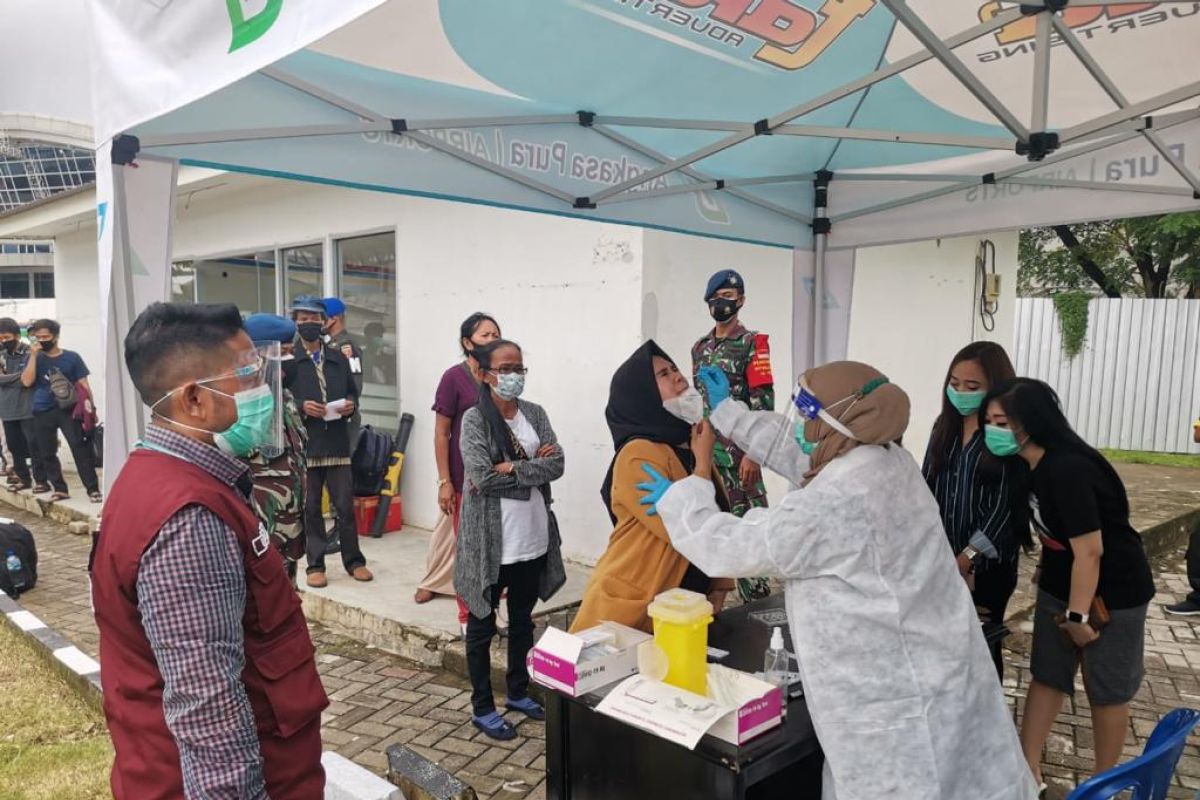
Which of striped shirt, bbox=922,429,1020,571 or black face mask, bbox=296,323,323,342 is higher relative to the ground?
black face mask, bbox=296,323,323,342

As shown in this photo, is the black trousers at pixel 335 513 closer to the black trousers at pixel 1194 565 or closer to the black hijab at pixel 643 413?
the black hijab at pixel 643 413

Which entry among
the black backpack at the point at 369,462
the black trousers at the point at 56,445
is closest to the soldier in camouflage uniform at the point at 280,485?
the black backpack at the point at 369,462

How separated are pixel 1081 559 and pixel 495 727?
2.41 metres

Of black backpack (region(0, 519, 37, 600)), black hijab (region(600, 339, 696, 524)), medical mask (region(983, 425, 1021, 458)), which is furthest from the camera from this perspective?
black backpack (region(0, 519, 37, 600))

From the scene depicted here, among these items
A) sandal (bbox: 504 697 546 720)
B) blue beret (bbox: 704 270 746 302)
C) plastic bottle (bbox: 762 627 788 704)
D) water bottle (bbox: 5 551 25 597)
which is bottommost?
water bottle (bbox: 5 551 25 597)

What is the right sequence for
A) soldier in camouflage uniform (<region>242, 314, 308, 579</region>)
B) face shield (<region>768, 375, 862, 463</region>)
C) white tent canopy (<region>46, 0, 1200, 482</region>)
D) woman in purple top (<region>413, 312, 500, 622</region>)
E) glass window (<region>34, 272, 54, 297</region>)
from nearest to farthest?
face shield (<region>768, 375, 862, 463</region>), white tent canopy (<region>46, 0, 1200, 482</region>), soldier in camouflage uniform (<region>242, 314, 308, 579</region>), woman in purple top (<region>413, 312, 500, 622</region>), glass window (<region>34, 272, 54, 297</region>)

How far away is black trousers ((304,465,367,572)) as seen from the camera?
16.1 ft

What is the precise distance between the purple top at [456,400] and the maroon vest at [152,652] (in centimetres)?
256

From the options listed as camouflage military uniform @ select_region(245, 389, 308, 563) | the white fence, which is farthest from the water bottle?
the white fence

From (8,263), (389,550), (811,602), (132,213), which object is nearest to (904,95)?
(811,602)

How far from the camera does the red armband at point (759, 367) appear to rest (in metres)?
3.75

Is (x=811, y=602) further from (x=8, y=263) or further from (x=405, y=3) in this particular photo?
(x=8, y=263)

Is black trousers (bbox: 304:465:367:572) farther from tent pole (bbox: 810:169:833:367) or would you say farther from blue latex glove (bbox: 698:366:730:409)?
tent pole (bbox: 810:169:833:367)

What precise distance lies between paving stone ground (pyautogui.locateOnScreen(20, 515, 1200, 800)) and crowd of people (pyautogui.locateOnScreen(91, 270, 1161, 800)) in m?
Result: 0.18
